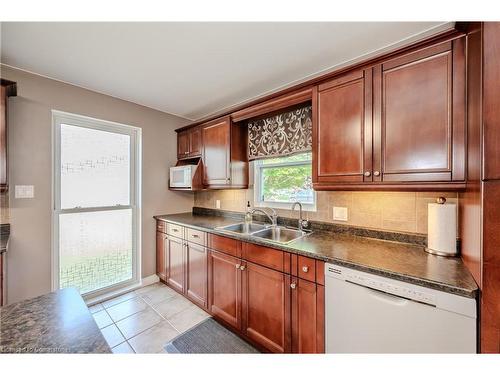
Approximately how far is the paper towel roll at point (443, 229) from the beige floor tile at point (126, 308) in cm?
271

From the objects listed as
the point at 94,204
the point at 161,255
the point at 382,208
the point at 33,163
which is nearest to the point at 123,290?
the point at 161,255

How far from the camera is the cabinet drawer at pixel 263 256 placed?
153cm

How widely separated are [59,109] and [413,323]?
3.27m

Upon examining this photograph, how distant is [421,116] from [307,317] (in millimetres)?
1459

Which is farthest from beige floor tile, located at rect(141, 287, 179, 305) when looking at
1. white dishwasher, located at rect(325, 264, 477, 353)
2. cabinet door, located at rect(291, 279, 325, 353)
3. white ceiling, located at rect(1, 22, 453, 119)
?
white ceiling, located at rect(1, 22, 453, 119)

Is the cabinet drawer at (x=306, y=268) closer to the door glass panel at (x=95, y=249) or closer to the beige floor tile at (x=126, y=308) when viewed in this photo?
the beige floor tile at (x=126, y=308)

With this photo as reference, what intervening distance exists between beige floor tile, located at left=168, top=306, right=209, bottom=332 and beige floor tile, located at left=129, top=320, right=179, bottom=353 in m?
0.06

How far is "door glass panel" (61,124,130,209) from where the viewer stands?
222 cm

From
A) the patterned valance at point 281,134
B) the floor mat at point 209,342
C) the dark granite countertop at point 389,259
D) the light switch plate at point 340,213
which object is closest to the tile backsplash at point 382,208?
the light switch plate at point 340,213

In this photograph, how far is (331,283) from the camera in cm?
128

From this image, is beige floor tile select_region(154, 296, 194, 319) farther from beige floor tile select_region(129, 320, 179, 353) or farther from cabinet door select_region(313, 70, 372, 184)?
cabinet door select_region(313, 70, 372, 184)

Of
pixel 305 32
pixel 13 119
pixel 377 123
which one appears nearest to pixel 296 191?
pixel 377 123

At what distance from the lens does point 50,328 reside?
0.68 metres
